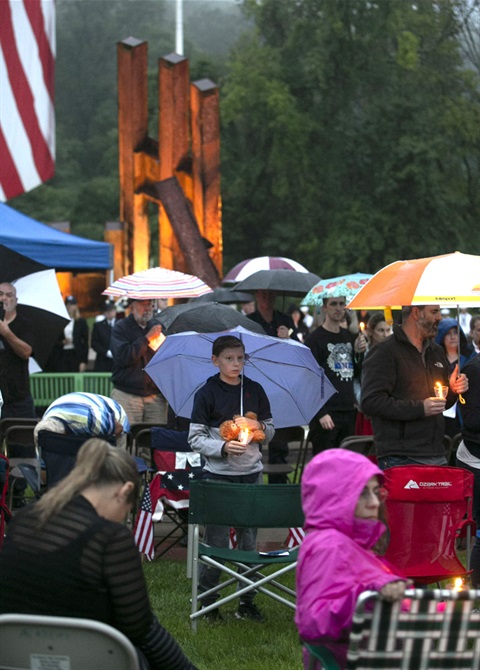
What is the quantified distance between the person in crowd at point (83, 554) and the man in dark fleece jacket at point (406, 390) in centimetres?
311

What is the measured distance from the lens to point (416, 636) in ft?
11.7

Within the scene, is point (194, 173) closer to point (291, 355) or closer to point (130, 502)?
point (291, 355)

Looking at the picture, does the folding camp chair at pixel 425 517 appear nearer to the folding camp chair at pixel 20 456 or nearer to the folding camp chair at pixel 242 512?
the folding camp chair at pixel 242 512

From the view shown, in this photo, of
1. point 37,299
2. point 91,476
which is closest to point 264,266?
point 37,299

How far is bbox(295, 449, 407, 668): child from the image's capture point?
3.93 metres

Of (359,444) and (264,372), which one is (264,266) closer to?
(359,444)

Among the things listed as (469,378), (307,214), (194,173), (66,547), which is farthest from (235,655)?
(307,214)

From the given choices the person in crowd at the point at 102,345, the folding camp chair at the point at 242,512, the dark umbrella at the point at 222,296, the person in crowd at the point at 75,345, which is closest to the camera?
the folding camp chair at the point at 242,512

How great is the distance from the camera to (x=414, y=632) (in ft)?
11.7

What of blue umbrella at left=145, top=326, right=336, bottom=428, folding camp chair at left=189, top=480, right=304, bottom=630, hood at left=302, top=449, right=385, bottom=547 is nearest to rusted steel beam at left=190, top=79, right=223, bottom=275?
blue umbrella at left=145, top=326, right=336, bottom=428

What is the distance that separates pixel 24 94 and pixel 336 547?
26.5 feet

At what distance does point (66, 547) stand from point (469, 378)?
13.4 ft

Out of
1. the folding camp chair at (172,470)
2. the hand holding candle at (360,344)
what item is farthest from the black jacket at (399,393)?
the hand holding candle at (360,344)

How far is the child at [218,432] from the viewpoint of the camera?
716 cm
